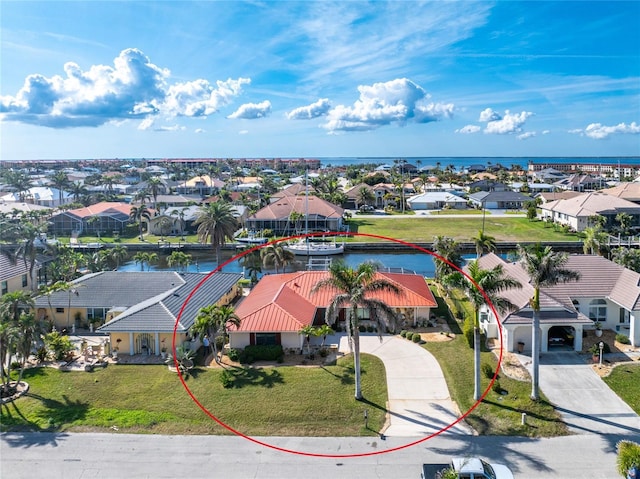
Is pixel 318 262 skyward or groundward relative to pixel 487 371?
groundward

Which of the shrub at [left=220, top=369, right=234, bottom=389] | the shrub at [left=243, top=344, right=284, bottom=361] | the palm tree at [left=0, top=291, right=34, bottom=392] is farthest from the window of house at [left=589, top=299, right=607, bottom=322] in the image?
the palm tree at [left=0, top=291, right=34, bottom=392]

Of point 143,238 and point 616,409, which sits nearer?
point 616,409

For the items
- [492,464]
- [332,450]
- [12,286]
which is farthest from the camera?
[12,286]

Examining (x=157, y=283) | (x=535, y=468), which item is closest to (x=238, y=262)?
(x=157, y=283)

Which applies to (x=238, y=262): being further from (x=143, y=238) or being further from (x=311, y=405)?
(x=311, y=405)

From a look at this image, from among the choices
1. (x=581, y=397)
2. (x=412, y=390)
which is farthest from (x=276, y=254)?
(x=581, y=397)

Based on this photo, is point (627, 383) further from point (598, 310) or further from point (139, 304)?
point (139, 304)
